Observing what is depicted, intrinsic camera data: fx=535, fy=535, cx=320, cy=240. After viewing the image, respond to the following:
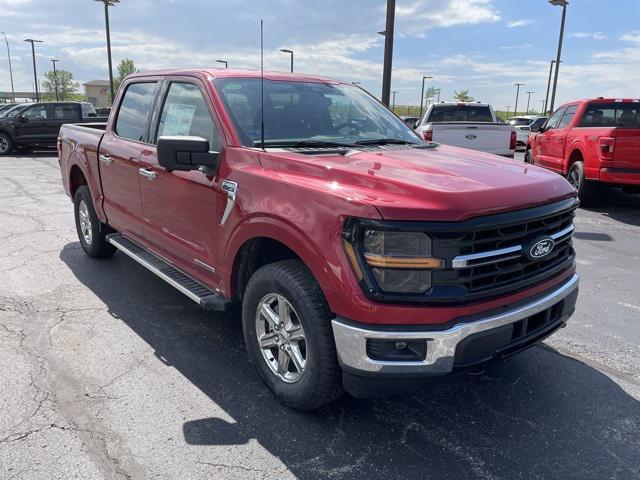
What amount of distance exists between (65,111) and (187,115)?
17.7 meters

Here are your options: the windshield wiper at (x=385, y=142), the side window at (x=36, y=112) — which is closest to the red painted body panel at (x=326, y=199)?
the windshield wiper at (x=385, y=142)

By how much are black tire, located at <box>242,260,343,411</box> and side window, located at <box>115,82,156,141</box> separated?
84.5 inches

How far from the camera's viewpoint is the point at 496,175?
2893 millimetres

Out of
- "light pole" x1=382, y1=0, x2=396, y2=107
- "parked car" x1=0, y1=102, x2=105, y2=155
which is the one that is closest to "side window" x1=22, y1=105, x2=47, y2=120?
"parked car" x1=0, y1=102, x2=105, y2=155

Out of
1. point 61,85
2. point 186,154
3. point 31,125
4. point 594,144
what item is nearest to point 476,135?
point 594,144

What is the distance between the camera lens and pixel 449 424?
2.98 meters

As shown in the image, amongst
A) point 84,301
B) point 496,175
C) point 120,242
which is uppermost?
point 496,175

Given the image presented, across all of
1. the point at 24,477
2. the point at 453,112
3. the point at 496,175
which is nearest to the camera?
the point at 24,477

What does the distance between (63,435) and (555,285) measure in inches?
110

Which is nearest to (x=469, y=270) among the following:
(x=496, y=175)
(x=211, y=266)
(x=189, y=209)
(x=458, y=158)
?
(x=496, y=175)

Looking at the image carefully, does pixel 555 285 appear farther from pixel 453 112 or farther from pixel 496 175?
pixel 453 112

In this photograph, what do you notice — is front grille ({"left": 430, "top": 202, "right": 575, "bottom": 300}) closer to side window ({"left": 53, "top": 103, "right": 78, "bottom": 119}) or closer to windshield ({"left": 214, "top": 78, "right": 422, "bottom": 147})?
windshield ({"left": 214, "top": 78, "right": 422, "bottom": 147})

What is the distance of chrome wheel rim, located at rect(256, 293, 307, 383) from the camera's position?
2963 millimetres

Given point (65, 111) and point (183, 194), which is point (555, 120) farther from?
point (65, 111)
